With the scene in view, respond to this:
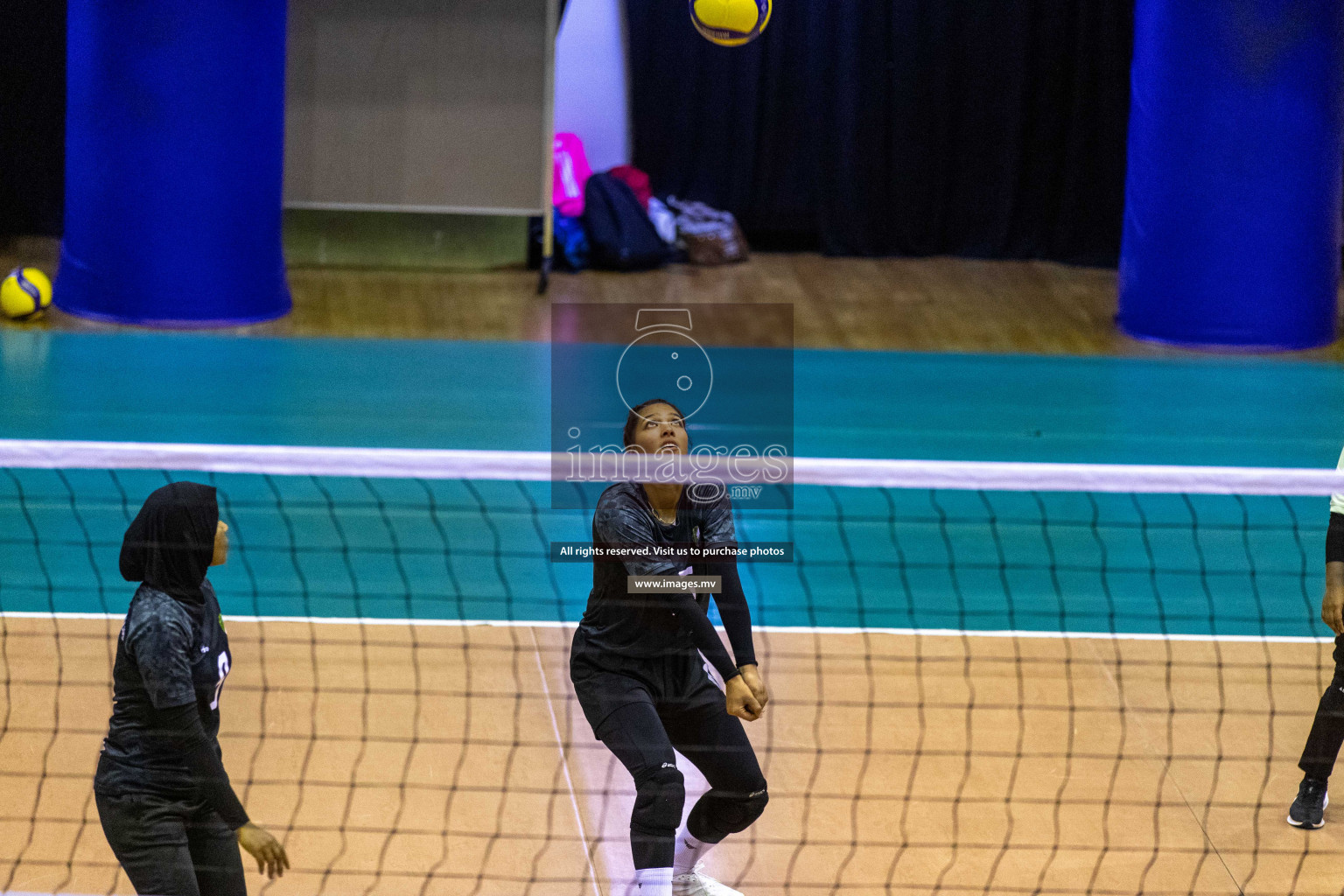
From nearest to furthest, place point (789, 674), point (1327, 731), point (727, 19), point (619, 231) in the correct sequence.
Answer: point (1327, 731), point (789, 674), point (727, 19), point (619, 231)

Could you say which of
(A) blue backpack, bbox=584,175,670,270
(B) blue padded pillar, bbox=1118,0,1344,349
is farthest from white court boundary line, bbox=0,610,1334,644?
(A) blue backpack, bbox=584,175,670,270

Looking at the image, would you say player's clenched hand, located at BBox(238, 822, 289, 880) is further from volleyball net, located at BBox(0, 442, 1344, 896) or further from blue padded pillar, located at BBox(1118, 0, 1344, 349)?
blue padded pillar, located at BBox(1118, 0, 1344, 349)

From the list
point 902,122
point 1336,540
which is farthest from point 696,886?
point 902,122

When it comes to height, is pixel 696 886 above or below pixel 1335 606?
below

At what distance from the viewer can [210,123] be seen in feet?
31.1

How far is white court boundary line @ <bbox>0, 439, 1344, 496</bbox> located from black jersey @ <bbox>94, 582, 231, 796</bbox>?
496 mm

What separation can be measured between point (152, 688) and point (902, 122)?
1046 centimetres

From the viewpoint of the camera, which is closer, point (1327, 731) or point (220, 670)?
point (220, 670)

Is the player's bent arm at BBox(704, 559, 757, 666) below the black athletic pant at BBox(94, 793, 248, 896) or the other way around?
the other way around

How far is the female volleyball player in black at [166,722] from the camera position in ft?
10.7

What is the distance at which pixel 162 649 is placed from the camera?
3.25 meters

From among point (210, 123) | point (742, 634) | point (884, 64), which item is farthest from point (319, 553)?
point (884, 64)

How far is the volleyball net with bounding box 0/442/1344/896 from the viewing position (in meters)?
4.26

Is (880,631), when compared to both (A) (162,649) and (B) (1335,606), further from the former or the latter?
(A) (162,649)
